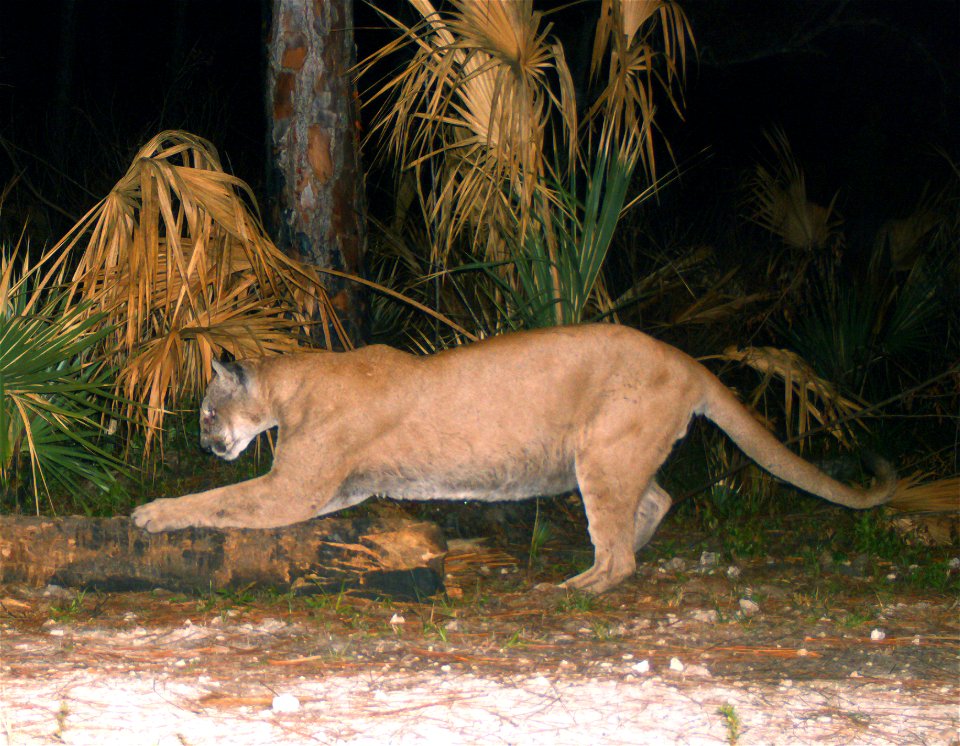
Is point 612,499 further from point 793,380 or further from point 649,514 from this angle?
point 793,380

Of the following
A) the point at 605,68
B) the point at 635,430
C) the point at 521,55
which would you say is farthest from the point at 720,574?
the point at 605,68

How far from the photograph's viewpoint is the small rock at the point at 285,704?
3457mm

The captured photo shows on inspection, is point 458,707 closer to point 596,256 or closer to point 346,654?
point 346,654

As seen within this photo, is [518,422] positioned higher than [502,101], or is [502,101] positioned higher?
[502,101]

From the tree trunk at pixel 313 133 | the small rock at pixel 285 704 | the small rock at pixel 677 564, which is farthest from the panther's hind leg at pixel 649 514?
the small rock at pixel 285 704

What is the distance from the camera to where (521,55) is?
589 cm

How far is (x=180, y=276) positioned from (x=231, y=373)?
0.91 metres

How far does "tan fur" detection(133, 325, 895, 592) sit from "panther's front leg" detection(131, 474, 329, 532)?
8cm

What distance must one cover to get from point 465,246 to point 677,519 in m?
2.26

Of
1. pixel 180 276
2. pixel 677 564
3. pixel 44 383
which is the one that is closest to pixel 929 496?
pixel 677 564

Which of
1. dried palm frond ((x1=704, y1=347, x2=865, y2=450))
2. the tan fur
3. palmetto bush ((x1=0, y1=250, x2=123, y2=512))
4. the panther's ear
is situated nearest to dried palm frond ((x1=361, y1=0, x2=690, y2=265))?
the tan fur

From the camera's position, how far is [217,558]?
4.85m

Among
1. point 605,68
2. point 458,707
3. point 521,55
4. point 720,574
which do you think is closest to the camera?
point 458,707

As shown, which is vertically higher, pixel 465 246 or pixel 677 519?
pixel 465 246
